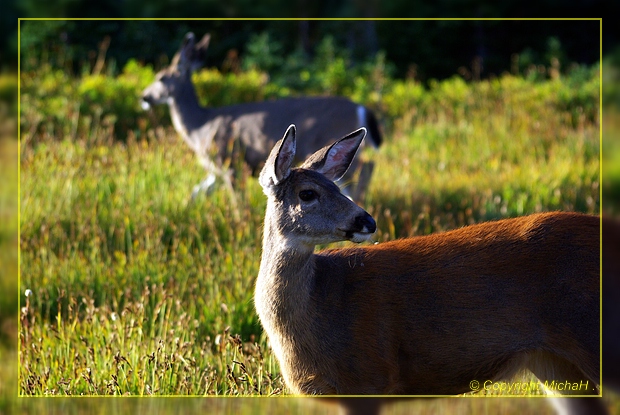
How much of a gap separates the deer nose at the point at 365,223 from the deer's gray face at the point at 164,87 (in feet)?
16.7

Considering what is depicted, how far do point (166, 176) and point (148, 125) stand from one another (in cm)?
224

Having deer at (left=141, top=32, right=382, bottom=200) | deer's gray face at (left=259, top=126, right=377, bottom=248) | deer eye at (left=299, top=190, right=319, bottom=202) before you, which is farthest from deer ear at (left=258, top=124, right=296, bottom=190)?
deer at (left=141, top=32, right=382, bottom=200)

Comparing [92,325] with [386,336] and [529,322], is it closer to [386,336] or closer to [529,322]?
[386,336]

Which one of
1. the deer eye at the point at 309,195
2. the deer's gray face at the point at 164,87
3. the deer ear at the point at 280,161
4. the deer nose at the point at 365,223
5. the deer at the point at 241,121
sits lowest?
the deer nose at the point at 365,223

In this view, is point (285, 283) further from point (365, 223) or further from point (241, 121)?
point (241, 121)

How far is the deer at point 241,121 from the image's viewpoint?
675cm

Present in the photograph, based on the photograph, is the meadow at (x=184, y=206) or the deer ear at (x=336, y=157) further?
the meadow at (x=184, y=206)

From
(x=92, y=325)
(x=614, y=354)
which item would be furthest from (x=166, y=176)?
(x=614, y=354)

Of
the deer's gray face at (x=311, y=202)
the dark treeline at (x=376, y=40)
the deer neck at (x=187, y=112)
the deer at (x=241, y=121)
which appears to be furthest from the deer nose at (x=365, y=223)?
the deer neck at (x=187, y=112)

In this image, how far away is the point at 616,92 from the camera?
113 inches

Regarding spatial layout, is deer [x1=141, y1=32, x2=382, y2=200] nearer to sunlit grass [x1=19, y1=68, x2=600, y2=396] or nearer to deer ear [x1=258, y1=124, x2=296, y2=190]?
sunlit grass [x1=19, y1=68, x2=600, y2=396]

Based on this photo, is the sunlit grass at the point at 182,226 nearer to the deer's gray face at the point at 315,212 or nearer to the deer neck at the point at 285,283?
the deer neck at the point at 285,283

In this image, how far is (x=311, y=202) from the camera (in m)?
3.24

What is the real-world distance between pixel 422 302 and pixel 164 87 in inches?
209
